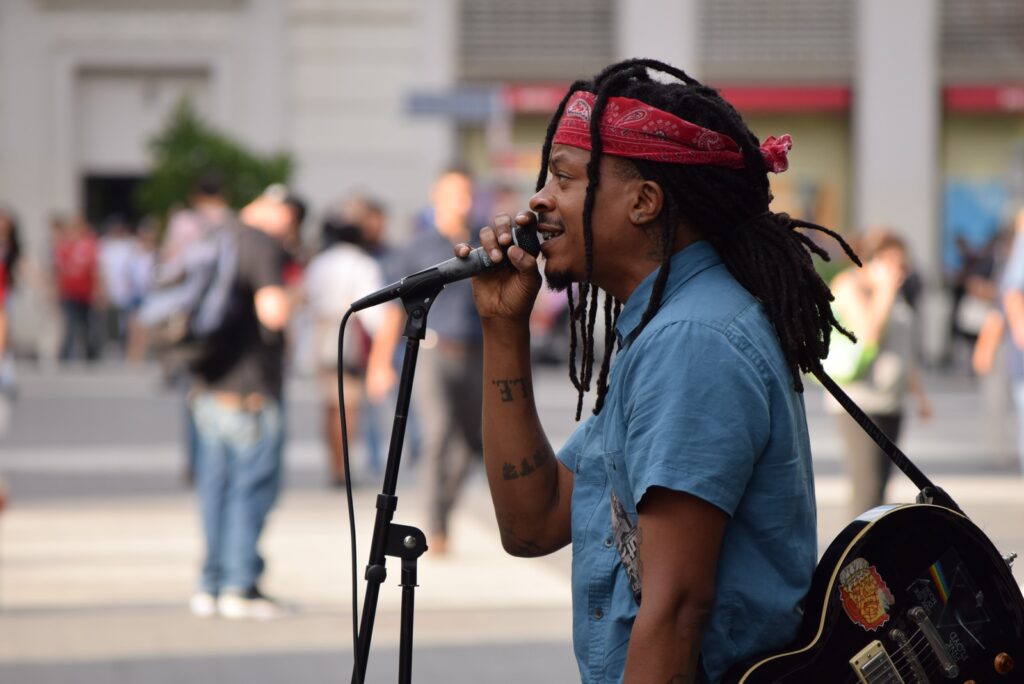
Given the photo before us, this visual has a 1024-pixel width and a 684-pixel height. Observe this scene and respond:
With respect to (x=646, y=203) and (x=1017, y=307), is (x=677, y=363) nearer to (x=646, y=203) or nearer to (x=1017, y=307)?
(x=646, y=203)

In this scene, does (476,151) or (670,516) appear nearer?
(670,516)

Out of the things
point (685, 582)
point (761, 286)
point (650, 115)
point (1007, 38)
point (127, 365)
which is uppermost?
point (1007, 38)

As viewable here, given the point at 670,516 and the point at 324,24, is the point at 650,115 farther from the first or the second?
the point at 324,24

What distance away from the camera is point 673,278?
2.46 m

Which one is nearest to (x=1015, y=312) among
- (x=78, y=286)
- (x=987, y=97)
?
(x=78, y=286)

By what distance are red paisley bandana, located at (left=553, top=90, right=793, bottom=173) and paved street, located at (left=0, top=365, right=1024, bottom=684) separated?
0.99 meters

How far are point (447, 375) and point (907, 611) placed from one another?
607 cm

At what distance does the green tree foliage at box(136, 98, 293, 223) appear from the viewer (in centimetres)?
2175

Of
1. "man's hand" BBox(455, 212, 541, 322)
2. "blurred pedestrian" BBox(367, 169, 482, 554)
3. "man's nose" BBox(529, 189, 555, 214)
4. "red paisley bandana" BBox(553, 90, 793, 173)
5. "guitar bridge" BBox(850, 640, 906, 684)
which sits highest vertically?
"red paisley bandana" BBox(553, 90, 793, 173)

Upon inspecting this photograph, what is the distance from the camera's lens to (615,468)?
2416mm

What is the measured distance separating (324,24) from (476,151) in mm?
3211

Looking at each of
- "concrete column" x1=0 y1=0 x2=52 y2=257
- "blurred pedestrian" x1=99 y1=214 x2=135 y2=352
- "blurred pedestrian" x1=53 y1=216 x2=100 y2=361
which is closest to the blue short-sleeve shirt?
"blurred pedestrian" x1=53 y1=216 x2=100 y2=361

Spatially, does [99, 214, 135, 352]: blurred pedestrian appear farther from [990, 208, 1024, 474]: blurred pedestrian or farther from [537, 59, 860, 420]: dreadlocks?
[537, 59, 860, 420]: dreadlocks

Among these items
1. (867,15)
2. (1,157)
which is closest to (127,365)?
(1,157)
